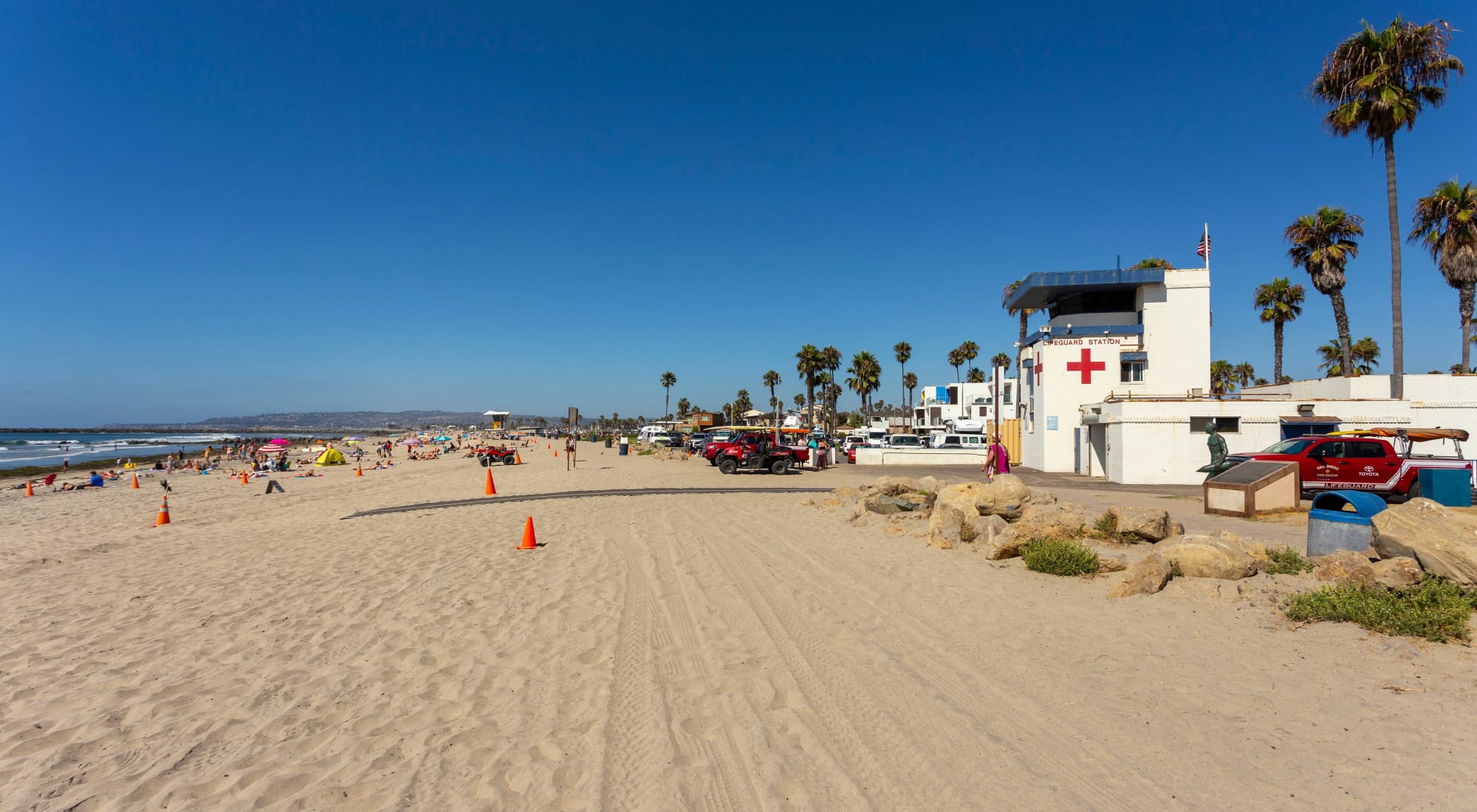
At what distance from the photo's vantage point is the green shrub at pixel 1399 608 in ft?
17.4

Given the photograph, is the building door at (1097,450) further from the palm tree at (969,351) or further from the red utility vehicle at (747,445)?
the palm tree at (969,351)

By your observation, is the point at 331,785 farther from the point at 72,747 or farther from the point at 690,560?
the point at 690,560

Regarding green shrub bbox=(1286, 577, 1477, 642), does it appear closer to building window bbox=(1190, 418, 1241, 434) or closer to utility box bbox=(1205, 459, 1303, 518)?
utility box bbox=(1205, 459, 1303, 518)

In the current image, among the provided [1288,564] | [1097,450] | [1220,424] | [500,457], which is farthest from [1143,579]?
[500,457]

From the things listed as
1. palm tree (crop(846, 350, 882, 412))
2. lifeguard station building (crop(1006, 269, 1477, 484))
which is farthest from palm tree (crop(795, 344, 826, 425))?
lifeguard station building (crop(1006, 269, 1477, 484))

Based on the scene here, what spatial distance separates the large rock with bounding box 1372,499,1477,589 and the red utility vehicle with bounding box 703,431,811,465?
21818mm

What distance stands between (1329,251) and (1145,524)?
92.6ft

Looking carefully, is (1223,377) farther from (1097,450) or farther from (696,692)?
(696,692)

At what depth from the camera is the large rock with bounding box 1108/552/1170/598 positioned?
7055 mm

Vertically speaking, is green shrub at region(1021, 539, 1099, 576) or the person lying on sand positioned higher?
green shrub at region(1021, 539, 1099, 576)

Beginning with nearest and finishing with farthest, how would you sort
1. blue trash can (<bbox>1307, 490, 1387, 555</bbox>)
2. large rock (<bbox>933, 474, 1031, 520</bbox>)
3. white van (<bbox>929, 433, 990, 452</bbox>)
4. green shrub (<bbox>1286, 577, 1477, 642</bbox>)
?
1. green shrub (<bbox>1286, 577, 1477, 642</bbox>)
2. blue trash can (<bbox>1307, 490, 1387, 555</bbox>)
3. large rock (<bbox>933, 474, 1031, 520</bbox>)
4. white van (<bbox>929, 433, 990, 452</bbox>)

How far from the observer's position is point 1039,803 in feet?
10.9

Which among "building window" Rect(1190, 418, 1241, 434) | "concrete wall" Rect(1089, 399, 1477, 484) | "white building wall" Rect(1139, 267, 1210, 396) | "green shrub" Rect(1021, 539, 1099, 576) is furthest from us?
"white building wall" Rect(1139, 267, 1210, 396)

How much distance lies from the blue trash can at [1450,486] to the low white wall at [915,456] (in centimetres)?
1960
